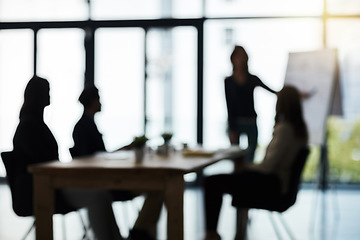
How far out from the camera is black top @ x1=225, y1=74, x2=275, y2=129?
19.4 feet

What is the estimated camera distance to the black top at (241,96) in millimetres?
5898

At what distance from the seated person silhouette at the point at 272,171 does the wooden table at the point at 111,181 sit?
24.7 inches

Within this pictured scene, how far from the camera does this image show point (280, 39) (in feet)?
26.3

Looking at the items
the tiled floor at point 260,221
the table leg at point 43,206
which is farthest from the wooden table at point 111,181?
the tiled floor at point 260,221

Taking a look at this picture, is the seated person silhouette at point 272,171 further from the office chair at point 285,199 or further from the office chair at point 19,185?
the office chair at point 19,185

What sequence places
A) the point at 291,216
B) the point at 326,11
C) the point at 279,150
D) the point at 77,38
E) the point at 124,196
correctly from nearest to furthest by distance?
the point at 279,150
the point at 124,196
the point at 291,216
the point at 326,11
the point at 77,38

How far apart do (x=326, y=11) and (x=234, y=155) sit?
13.0 feet

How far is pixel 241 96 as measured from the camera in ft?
19.4

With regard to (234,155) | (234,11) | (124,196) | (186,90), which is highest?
(234,11)

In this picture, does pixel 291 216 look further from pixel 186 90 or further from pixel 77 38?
pixel 77 38

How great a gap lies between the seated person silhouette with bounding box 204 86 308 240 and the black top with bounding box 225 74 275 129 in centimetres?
170

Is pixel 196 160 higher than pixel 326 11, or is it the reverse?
pixel 326 11

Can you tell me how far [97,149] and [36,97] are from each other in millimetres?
840

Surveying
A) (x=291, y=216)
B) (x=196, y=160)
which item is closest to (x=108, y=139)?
(x=291, y=216)
